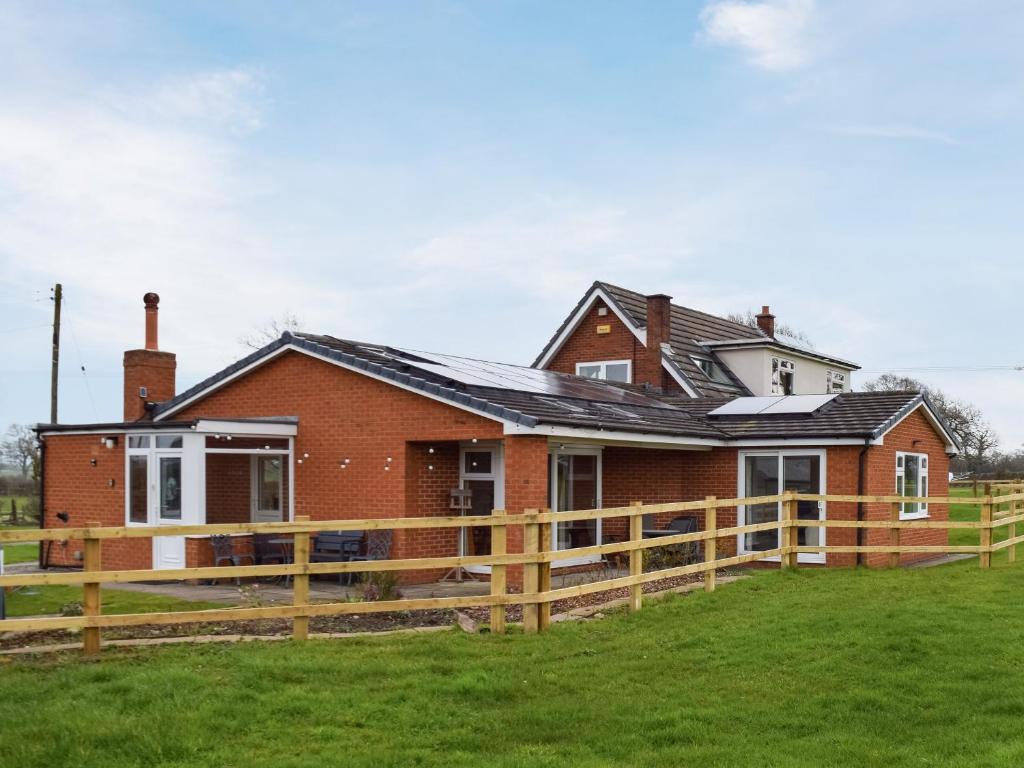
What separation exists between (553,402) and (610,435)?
1381mm

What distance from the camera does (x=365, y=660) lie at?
8.71m

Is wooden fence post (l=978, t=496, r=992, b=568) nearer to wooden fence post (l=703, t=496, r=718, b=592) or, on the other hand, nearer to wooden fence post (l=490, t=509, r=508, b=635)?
wooden fence post (l=703, t=496, r=718, b=592)

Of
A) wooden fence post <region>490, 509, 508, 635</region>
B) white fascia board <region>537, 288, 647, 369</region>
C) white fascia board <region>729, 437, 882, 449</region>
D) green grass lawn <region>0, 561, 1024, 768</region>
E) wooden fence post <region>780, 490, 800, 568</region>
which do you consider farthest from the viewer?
white fascia board <region>537, 288, 647, 369</region>

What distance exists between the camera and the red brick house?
16.3 m

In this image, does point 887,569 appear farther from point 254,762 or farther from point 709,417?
point 254,762

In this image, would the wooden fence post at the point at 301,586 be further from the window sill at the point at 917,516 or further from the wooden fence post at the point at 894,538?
the window sill at the point at 917,516

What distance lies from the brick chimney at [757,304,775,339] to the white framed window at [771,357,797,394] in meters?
3.08

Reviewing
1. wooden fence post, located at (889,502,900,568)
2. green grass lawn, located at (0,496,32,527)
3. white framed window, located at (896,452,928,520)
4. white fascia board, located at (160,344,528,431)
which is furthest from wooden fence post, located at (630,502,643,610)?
green grass lawn, located at (0,496,32,527)

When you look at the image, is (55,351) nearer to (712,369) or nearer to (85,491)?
(85,491)

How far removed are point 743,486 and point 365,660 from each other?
12.2 meters

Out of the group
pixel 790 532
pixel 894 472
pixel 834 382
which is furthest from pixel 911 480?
pixel 834 382

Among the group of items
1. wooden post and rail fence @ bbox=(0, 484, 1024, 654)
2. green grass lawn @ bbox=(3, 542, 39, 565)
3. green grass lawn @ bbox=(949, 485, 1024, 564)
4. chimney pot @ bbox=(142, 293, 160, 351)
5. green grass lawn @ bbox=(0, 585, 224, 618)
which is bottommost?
green grass lawn @ bbox=(3, 542, 39, 565)

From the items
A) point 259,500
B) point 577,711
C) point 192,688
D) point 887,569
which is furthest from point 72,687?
point 887,569

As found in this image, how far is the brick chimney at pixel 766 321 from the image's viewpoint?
32.1 metres
